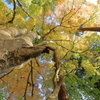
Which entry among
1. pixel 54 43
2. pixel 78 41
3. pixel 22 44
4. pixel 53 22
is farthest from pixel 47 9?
pixel 22 44

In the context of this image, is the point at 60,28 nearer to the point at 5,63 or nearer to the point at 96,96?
the point at 5,63

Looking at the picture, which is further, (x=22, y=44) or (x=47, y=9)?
(x=47, y=9)

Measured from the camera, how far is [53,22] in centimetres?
755

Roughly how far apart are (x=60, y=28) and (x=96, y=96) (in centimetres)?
673

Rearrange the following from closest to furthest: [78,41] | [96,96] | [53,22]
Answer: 1. [78,41]
2. [53,22]
3. [96,96]

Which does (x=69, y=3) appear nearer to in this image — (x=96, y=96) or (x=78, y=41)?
(x=78, y=41)

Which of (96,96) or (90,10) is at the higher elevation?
(90,10)

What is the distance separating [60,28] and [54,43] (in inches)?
51.5

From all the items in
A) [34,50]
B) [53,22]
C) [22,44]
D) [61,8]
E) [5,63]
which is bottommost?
[5,63]

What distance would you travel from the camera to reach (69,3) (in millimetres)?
6426

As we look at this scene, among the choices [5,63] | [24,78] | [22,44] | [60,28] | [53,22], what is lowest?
[24,78]

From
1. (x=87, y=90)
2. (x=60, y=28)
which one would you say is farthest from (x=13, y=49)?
(x=87, y=90)

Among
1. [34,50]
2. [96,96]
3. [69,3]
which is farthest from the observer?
[96,96]

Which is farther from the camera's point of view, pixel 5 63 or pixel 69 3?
pixel 69 3
